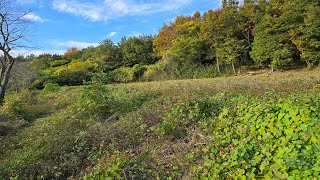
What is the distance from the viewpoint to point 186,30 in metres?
28.0

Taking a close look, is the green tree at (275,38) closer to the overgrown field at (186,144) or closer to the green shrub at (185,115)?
the overgrown field at (186,144)

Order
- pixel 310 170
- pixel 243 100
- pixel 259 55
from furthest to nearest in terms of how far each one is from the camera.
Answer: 1. pixel 259 55
2. pixel 243 100
3. pixel 310 170

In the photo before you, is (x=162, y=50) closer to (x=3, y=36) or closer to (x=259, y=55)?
(x=259, y=55)

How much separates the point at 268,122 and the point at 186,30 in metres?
Answer: 25.1

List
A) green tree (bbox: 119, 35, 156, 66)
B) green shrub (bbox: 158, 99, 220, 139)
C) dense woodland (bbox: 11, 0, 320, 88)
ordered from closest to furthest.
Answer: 1. green shrub (bbox: 158, 99, 220, 139)
2. dense woodland (bbox: 11, 0, 320, 88)
3. green tree (bbox: 119, 35, 156, 66)

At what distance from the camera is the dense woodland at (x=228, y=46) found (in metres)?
18.5

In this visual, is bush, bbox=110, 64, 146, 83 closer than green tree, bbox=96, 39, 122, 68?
Yes

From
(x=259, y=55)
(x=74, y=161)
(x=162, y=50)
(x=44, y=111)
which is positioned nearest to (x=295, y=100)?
(x=74, y=161)

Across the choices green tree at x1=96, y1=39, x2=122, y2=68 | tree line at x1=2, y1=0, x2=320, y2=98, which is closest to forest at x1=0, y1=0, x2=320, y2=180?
tree line at x1=2, y1=0, x2=320, y2=98

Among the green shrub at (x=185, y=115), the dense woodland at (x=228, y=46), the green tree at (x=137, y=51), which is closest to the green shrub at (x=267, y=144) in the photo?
the green shrub at (x=185, y=115)

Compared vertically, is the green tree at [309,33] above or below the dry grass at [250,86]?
above

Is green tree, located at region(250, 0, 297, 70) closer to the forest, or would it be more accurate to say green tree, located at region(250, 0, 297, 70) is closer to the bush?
the bush

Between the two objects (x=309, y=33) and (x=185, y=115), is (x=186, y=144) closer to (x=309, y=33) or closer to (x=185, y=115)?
(x=185, y=115)

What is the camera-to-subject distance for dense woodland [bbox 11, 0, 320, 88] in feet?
60.8
